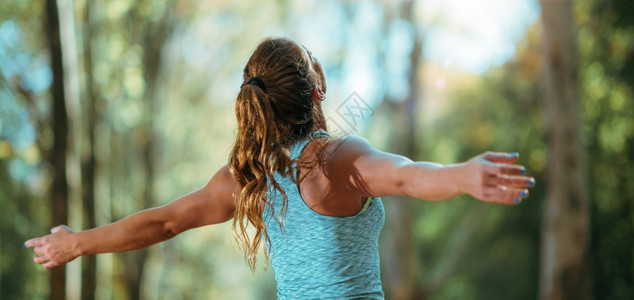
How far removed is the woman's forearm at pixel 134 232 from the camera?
10.0 feet

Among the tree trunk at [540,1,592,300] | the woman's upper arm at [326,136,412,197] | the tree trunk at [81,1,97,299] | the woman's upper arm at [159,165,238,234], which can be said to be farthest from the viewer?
the tree trunk at [540,1,592,300]

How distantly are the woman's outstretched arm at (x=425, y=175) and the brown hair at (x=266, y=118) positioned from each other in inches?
10.5

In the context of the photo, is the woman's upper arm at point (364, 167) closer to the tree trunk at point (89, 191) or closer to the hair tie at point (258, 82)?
the hair tie at point (258, 82)

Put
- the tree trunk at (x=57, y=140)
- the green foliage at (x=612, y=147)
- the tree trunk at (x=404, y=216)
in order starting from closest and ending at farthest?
the tree trunk at (x=57, y=140) → the green foliage at (x=612, y=147) → the tree trunk at (x=404, y=216)

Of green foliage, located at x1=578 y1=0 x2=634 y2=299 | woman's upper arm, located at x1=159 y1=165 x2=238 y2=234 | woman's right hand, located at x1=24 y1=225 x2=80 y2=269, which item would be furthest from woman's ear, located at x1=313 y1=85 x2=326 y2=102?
green foliage, located at x1=578 y1=0 x2=634 y2=299

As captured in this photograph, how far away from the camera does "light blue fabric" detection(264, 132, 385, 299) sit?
252 centimetres

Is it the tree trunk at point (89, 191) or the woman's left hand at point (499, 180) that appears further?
the tree trunk at point (89, 191)

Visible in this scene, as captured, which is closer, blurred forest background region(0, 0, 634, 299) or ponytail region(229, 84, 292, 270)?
ponytail region(229, 84, 292, 270)

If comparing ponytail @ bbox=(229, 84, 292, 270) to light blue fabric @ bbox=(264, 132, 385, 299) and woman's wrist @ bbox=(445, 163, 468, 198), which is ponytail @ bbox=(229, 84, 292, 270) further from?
woman's wrist @ bbox=(445, 163, 468, 198)

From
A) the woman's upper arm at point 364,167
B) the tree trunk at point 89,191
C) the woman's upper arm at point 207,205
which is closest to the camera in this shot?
the woman's upper arm at point 364,167

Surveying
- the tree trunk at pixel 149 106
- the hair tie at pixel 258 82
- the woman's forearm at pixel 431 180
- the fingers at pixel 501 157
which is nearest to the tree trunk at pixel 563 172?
the hair tie at pixel 258 82

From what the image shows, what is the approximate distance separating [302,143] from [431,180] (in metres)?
0.59

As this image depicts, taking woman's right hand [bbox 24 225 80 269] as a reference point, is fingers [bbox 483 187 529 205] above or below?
above

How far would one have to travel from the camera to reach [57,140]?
905cm
